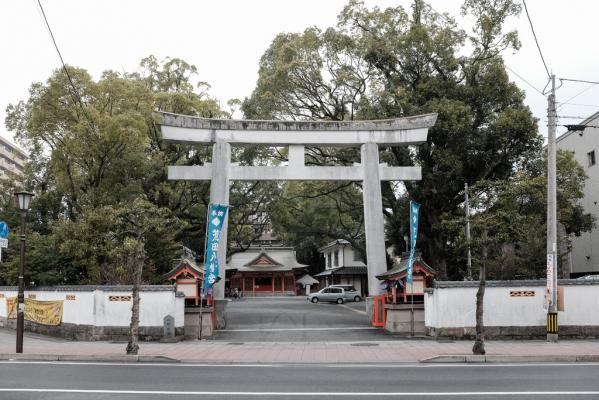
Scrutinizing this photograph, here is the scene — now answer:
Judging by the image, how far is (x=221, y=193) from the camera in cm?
2641

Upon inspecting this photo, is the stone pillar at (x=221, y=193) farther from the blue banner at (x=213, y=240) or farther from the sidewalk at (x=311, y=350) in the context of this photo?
the sidewalk at (x=311, y=350)

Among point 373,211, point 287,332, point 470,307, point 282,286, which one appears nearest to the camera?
point 470,307

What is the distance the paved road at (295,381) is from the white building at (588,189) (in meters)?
31.5

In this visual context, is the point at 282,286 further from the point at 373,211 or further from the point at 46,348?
the point at 46,348

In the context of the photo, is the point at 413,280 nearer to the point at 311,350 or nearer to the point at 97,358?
the point at 311,350

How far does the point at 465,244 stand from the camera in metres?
19.2

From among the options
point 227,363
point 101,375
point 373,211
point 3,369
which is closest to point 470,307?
point 373,211

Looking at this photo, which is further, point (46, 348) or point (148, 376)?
point (46, 348)

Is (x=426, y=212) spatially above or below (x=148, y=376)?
above

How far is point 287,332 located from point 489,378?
13091 millimetres

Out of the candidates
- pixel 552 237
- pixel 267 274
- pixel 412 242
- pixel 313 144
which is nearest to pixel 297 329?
pixel 412 242

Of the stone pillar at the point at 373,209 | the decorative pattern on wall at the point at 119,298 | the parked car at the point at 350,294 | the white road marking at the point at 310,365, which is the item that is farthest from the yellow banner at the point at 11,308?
the parked car at the point at 350,294

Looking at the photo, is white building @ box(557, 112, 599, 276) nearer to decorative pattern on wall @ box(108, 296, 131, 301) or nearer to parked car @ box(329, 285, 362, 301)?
parked car @ box(329, 285, 362, 301)

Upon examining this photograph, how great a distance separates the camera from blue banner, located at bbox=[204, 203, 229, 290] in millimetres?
22906
